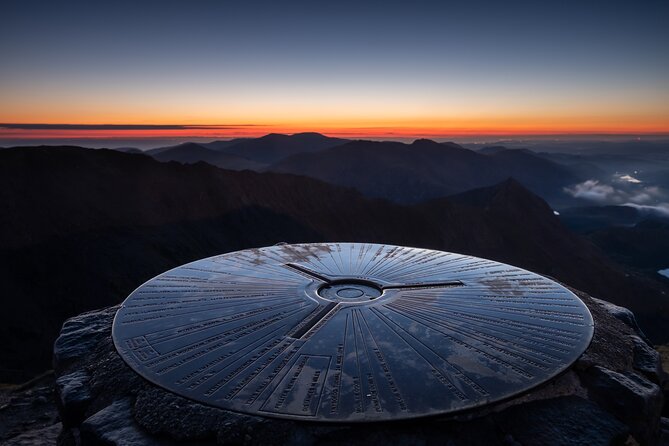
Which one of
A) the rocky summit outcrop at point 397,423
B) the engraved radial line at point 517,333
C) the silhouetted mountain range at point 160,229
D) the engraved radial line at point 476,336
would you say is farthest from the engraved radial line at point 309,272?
the silhouetted mountain range at point 160,229

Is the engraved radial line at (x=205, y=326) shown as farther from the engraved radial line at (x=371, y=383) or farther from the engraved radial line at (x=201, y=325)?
the engraved radial line at (x=371, y=383)

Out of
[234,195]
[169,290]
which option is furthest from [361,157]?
[169,290]

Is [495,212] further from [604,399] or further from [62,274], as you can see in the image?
[604,399]

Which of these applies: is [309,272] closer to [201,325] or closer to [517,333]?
[201,325]

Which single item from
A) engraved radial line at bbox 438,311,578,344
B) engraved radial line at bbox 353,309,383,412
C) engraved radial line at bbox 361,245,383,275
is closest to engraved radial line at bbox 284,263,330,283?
engraved radial line at bbox 361,245,383,275

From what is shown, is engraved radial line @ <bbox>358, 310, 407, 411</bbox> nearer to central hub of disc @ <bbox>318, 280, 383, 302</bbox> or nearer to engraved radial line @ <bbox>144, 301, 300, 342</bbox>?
central hub of disc @ <bbox>318, 280, 383, 302</bbox>

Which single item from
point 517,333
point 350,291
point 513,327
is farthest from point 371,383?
point 350,291

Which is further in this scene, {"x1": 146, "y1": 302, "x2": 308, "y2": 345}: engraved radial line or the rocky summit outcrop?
{"x1": 146, "y1": 302, "x2": 308, "y2": 345}: engraved radial line
